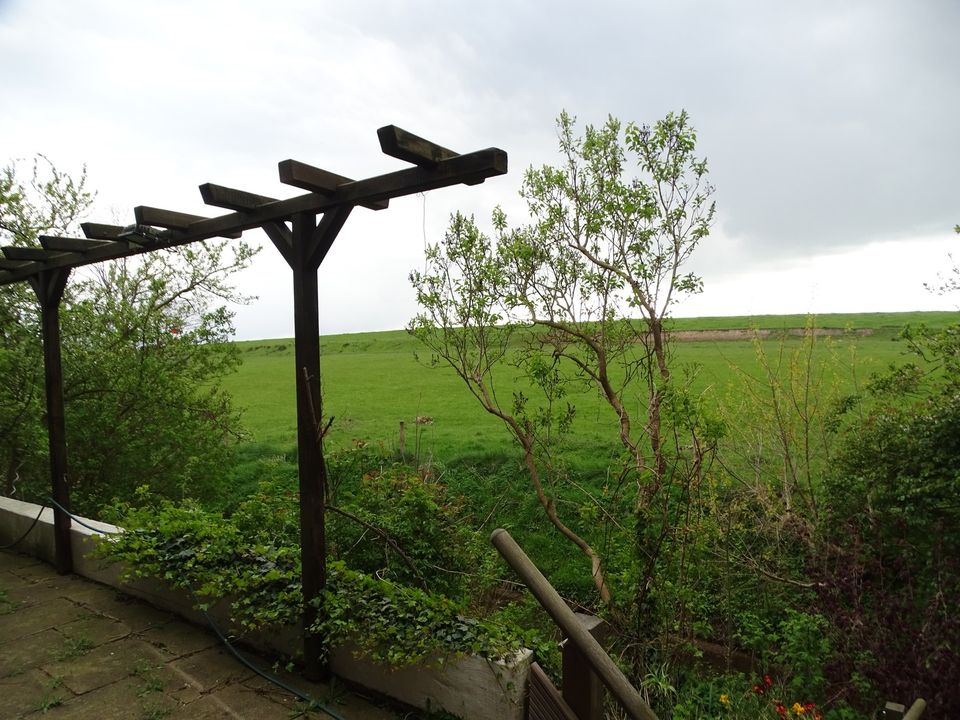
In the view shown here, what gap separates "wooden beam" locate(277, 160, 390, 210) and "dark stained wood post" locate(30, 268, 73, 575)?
3.39 m

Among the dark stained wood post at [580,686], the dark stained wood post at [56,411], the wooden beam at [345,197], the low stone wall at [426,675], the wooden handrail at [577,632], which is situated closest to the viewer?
the wooden handrail at [577,632]

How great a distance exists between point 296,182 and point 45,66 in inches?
175

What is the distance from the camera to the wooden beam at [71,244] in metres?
4.68

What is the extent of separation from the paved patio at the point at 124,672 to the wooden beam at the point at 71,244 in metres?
2.73

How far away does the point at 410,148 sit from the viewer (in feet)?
9.14

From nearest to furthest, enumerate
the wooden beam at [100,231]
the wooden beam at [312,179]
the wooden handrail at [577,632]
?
1. the wooden handrail at [577,632]
2. the wooden beam at [312,179]
3. the wooden beam at [100,231]

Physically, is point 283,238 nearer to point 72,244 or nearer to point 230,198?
point 230,198

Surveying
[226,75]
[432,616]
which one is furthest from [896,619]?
[226,75]

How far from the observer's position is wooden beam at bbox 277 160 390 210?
10.1 ft

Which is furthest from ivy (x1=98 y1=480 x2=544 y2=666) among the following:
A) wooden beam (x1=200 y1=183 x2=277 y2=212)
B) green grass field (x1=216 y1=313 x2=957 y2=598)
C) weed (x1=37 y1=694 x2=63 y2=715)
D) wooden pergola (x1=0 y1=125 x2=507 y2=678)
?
wooden beam (x1=200 y1=183 x2=277 y2=212)

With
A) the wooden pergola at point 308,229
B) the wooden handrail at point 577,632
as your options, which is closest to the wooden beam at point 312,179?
the wooden pergola at point 308,229

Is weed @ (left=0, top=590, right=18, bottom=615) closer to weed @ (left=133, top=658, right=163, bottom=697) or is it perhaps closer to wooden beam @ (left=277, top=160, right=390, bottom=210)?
weed @ (left=133, top=658, right=163, bottom=697)

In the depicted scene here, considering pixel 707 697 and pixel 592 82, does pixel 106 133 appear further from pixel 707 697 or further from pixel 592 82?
pixel 707 697

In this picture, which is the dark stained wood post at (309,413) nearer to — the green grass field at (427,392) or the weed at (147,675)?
the weed at (147,675)
